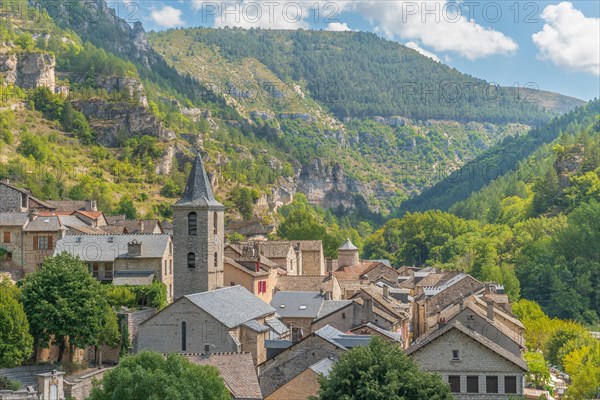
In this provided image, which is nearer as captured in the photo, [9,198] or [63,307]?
[63,307]

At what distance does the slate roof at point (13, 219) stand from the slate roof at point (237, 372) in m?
26.4

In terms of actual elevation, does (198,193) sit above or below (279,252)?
above

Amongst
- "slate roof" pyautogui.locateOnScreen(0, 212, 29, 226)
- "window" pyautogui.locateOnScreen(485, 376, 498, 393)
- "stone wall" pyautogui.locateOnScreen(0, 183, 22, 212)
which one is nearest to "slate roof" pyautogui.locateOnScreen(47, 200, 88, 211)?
"stone wall" pyautogui.locateOnScreen(0, 183, 22, 212)

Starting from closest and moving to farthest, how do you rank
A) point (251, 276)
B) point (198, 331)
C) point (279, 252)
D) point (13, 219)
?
point (198, 331)
point (13, 219)
point (251, 276)
point (279, 252)

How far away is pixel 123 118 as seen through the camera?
Result: 174125 mm

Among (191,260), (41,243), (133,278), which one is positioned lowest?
(133,278)

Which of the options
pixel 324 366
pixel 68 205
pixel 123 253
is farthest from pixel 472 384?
pixel 68 205

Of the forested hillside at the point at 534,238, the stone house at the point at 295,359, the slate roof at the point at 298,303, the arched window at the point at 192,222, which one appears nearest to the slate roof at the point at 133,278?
the arched window at the point at 192,222

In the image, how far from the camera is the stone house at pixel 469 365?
48906 mm

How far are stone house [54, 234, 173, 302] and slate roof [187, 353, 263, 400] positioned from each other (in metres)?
18.9

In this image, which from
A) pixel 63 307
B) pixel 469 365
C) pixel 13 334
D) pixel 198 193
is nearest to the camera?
pixel 469 365

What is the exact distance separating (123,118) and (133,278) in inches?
4352

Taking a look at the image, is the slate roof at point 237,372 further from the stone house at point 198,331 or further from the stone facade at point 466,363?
the stone facade at point 466,363

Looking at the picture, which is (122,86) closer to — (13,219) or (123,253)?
(13,219)
